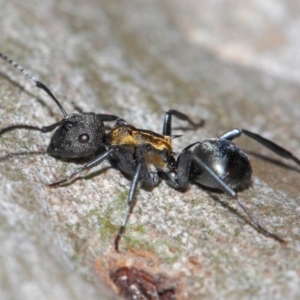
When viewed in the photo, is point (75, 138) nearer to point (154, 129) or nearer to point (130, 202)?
point (130, 202)

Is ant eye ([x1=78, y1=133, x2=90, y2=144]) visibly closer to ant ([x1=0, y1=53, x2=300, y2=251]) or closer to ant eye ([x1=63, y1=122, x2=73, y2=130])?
ant ([x1=0, y1=53, x2=300, y2=251])

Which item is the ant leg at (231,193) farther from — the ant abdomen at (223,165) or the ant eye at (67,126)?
the ant eye at (67,126)

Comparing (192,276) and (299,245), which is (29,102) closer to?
(192,276)

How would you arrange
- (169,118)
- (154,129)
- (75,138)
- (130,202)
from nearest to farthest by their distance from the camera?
(130,202) → (75,138) → (169,118) → (154,129)

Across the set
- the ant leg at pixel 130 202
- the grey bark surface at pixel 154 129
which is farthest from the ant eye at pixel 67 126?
the ant leg at pixel 130 202

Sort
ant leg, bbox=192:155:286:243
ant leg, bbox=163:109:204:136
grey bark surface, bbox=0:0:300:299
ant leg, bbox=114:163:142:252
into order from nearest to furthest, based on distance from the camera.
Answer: grey bark surface, bbox=0:0:300:299, ant leg, bbox=114:163:142:252, ant leg, bbox=192:155:286:243, ant leg, bbox=163:109:204:136

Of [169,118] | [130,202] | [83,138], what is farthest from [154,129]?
[130,202]

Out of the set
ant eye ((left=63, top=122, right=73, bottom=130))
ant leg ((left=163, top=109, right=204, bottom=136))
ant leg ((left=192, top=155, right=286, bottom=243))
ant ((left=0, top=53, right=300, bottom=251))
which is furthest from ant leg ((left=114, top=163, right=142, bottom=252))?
ant leg ((left=163, top=109, right=204, bottom=136))
